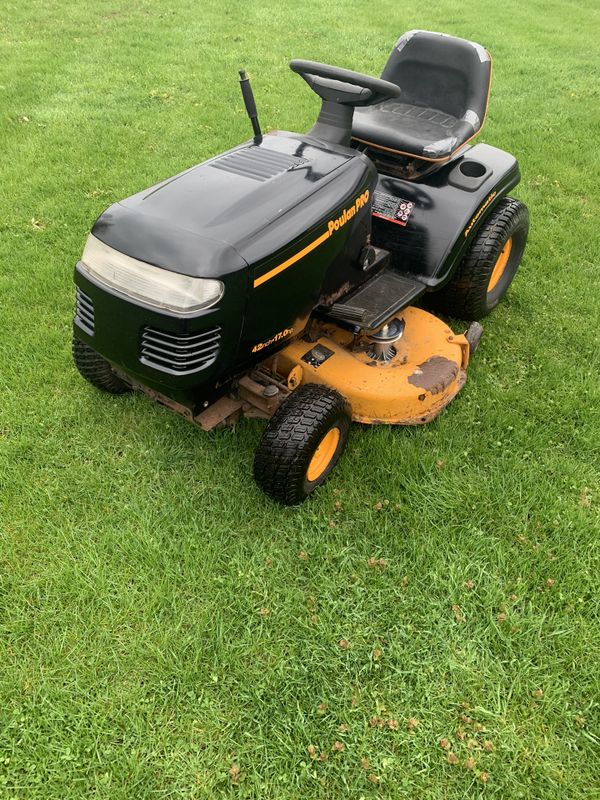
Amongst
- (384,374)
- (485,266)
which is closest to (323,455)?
(384,374)

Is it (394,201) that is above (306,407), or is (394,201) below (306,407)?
above

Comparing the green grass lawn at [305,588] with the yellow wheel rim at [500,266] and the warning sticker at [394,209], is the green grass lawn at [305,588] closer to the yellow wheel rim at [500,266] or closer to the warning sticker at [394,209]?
the yellow wheel rim at [500,266]

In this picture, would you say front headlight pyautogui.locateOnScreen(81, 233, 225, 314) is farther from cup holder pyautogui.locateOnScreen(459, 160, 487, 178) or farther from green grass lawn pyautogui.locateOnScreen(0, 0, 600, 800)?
cup holder pyautogui.locateOnScreen(459, 160, 487, 178)

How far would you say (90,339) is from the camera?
6.78ft

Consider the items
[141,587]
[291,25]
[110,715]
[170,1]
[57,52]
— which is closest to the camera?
[110,715]

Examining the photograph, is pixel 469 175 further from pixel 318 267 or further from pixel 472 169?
pixel 318 267

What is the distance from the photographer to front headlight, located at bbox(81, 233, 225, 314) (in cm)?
183

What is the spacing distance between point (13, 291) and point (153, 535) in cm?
190

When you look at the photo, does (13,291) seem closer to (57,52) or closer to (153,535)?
(153,535)

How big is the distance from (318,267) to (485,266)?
118cm

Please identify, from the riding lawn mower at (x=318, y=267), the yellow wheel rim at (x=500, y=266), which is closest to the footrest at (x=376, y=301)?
the riding lawn mower at (x=318, y=267)

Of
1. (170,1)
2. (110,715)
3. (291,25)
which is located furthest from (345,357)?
(170,1)

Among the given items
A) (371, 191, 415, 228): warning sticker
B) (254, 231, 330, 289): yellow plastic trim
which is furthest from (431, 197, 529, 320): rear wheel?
(254, 231, 330, 289): yellow plastic trim

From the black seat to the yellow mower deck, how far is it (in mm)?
877
